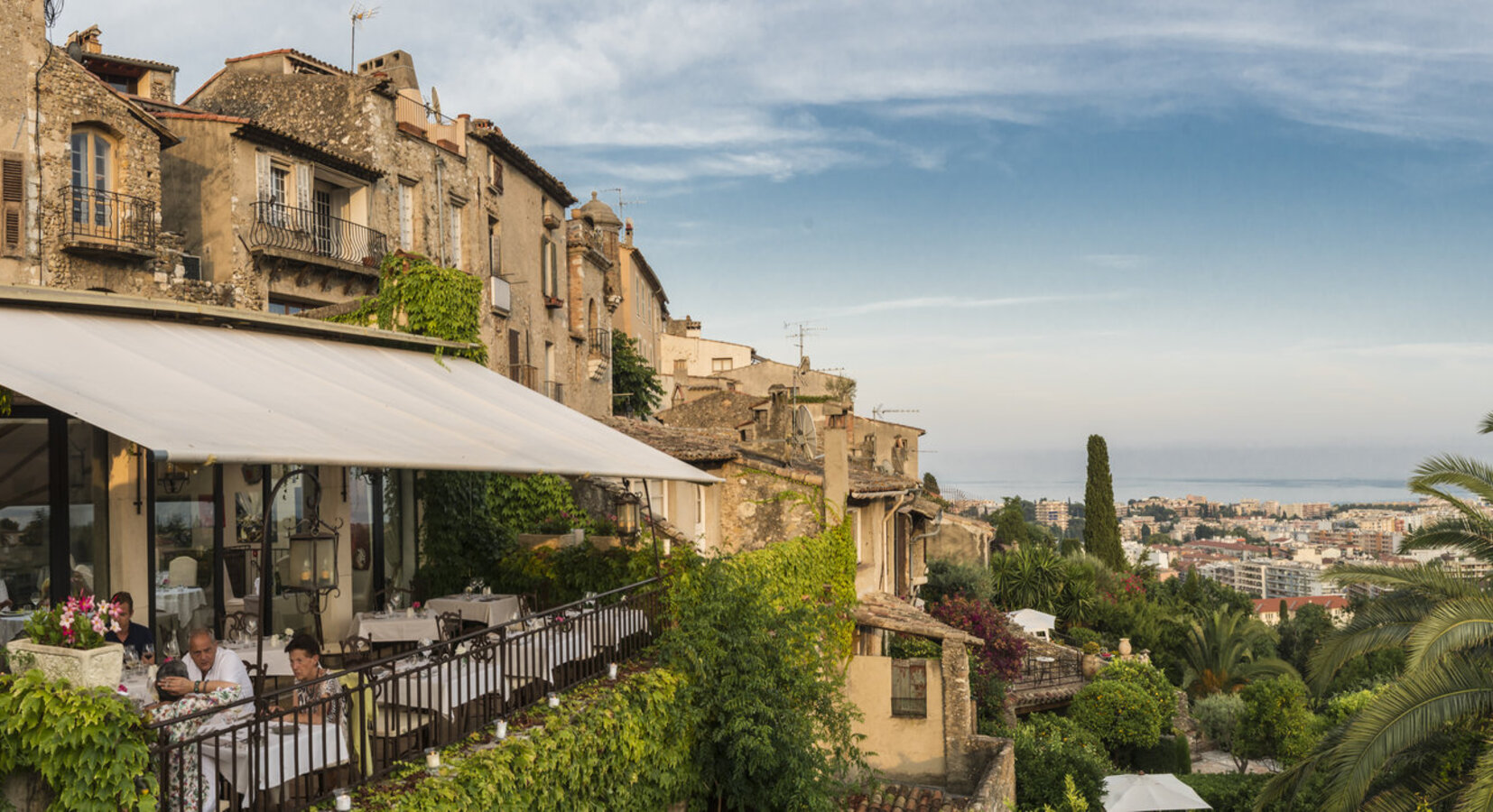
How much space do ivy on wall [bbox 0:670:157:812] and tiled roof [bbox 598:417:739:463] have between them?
1311 centimetres

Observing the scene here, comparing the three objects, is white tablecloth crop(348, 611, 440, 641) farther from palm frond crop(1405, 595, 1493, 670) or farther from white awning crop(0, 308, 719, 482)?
palm frond crop(1405, 595, 1493, 670)

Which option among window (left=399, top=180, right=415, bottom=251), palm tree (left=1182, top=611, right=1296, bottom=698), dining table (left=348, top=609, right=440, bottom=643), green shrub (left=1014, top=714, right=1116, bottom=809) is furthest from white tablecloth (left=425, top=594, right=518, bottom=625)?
palm tree (left=1182, top=611, right=1296, bottom=698)

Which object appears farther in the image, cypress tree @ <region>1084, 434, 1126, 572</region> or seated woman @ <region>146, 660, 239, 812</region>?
cypress tree @ <region>1084, 434, 1126, 572</region>

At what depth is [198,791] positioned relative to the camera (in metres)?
5.75

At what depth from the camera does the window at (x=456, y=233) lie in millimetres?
30047

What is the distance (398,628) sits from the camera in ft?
Result: 38.3

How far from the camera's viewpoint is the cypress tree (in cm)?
5253

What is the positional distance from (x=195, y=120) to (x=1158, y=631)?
38.9 m

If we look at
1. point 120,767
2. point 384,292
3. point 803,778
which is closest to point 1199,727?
point 803,778

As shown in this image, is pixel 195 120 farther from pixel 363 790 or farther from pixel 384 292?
pixel 363 790

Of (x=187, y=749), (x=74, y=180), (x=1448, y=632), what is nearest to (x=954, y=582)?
(x=1448, y=632)

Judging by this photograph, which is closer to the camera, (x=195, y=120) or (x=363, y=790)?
(x=363, y=790)

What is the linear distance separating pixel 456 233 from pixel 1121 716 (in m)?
23.9

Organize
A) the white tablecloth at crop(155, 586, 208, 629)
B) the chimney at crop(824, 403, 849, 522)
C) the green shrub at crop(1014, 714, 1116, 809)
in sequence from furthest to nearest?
the green shrub at crop(1014, 714, 1116, 809) < the chimney at crop(824, 403, 849, 522) < the white tablecloth at crop(155, 586, 208, 629)
